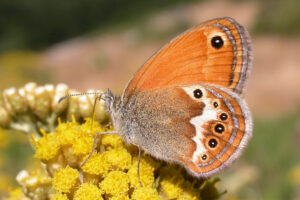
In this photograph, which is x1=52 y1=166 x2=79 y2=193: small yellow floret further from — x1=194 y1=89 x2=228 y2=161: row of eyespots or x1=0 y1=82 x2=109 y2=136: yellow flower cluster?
x1=194 y1=89 x2=228 y2=161: row of eyespots

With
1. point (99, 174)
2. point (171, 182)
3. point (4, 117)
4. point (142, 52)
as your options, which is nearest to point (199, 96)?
point (171, 182)

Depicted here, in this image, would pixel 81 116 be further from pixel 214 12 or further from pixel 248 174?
pixel 214 12

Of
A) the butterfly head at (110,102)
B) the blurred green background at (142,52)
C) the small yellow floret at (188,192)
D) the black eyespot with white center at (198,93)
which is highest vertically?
the blurred green background at (142,52)

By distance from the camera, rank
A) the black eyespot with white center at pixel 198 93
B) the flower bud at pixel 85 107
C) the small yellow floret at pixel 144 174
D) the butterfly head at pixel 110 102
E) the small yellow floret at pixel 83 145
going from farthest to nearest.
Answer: the flower bud at pixel 85 107
the butterfly head at pixel 110 102
the black eyespot with white center at pixel 198 93
the small yellow floret at pixel 83 145
the small yellow floret at pixel 144 174

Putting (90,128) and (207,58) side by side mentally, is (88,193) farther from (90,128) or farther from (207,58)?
(207,58)

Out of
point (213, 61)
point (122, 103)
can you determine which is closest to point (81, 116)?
point (122, 103)

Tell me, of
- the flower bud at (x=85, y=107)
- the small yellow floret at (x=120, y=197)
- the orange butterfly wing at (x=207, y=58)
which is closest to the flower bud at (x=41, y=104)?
the flower bud at (x=85, y=107)

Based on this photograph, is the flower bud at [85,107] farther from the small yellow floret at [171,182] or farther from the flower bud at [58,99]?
the small yellow floret at [171,182]
